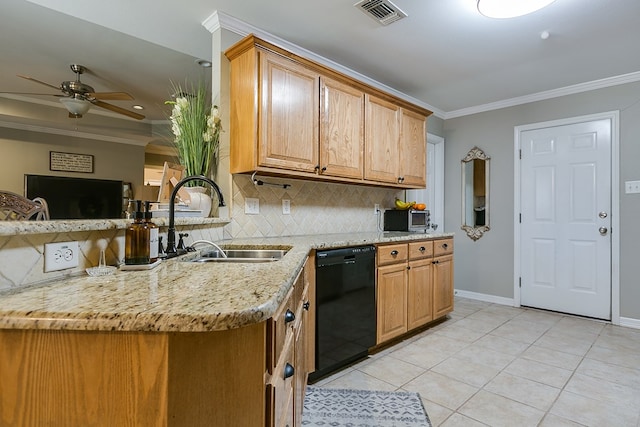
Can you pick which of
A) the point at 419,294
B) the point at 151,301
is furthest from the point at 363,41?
the point at 151,301

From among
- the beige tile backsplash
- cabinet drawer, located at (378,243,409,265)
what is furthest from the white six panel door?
cabinet drawer, located at (378,243,409,265)

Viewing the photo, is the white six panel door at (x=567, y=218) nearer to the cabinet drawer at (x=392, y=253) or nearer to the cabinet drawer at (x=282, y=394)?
the cabinet drawer at (x=392, y=253)

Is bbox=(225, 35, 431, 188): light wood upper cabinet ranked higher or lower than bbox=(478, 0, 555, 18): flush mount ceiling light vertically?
lower

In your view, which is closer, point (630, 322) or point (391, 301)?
point (391, 301)

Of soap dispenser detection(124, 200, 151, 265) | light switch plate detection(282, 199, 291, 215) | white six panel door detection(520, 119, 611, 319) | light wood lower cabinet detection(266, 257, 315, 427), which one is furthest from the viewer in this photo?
white six panel door detection(520, 119, 611, 319)

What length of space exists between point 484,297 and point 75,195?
5686mm

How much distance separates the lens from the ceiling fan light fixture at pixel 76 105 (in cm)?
316

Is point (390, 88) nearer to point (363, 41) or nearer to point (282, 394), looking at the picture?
point (363, 41)

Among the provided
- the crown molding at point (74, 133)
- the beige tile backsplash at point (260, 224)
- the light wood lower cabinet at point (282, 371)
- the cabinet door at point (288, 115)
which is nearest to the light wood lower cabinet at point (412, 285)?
the beige tile backsplash at point (260, 224)

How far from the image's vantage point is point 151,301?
2.32 ft

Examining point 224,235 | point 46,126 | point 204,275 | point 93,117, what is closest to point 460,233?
point 224,235

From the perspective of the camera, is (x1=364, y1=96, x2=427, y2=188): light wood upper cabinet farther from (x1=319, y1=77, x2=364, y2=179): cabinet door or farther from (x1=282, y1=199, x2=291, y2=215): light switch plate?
(x1=282, y1=199, x2=291, y2=215): light switch plate

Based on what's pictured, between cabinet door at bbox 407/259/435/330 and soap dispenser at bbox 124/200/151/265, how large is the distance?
2174mm

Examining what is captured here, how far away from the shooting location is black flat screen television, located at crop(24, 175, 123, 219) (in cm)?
436
